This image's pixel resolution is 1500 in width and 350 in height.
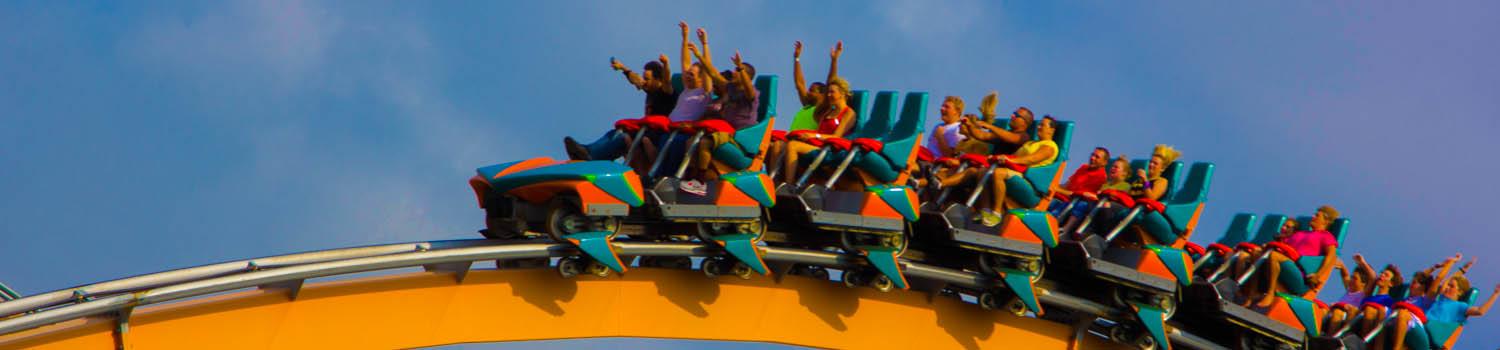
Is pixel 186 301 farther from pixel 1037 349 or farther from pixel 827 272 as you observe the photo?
pixel 1037 349

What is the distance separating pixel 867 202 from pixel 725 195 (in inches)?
35.0

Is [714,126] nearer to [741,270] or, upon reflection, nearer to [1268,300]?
[741,270]

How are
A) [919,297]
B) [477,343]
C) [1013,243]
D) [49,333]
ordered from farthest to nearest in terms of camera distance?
[919,297]
[1013,243]
[477,343]
[49,333]

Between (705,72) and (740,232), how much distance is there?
1.02 metres

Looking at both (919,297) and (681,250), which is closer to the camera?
(681,250)

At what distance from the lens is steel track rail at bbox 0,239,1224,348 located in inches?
312

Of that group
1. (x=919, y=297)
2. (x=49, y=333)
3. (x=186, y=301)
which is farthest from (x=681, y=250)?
(x=49, y=333)

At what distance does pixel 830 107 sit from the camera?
11.0 meters

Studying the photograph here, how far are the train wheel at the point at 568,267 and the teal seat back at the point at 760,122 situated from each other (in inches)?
43.5

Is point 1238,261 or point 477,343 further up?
point 477,343

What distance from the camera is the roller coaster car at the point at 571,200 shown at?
9.43 m

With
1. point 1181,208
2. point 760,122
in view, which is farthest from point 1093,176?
point 760,122

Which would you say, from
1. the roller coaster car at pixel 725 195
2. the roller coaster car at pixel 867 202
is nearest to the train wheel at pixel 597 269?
the roller coaster car at pixel 725 195

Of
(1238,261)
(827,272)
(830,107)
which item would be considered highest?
(830,107)
